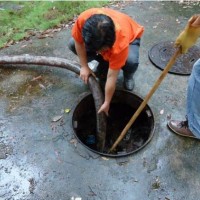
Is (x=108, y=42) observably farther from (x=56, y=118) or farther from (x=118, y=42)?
(x=56, y=118)

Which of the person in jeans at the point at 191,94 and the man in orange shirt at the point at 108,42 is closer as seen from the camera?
the person in jeans at the point at 191,94

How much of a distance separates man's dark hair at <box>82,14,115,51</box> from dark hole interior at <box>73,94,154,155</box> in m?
1.28

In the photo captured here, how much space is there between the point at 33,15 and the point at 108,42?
3405mm

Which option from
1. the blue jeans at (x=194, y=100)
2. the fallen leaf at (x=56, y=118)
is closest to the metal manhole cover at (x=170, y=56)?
the blue jeans at (x=194, y=100)

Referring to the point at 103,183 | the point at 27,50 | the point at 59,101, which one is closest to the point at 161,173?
the point at 103,183

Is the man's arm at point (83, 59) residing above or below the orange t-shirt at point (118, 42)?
below

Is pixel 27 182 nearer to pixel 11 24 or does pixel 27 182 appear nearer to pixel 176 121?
pixel 176 121

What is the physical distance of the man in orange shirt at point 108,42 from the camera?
2779mm

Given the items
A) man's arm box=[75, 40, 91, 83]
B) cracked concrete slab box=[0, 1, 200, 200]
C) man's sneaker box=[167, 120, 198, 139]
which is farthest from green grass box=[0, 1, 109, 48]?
man's sneaker box=[167, 120, 198, 139]

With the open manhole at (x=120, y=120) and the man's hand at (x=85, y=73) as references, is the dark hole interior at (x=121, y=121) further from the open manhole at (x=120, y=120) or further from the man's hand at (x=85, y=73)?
the man's hand at (x=85, y=73)

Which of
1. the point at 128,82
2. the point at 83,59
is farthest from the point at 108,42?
the point at 128,82

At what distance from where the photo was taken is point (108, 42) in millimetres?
2871

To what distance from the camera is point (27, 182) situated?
3121 mm

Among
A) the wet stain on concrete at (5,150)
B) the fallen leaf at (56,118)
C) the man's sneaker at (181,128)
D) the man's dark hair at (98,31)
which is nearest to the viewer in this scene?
the man's dark hair at (98,31)
